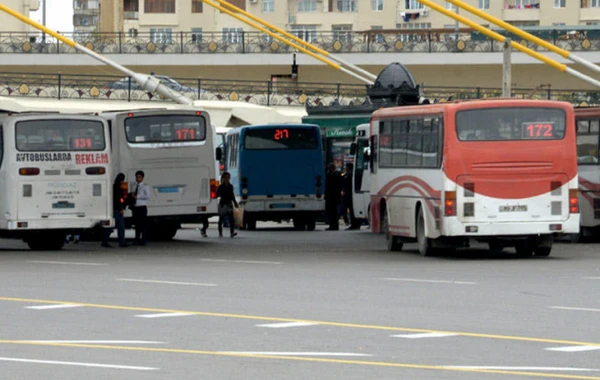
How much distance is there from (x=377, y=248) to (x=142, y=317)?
1597 centimetres

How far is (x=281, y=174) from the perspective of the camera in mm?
42844

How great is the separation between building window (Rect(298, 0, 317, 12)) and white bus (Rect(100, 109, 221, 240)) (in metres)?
74.5

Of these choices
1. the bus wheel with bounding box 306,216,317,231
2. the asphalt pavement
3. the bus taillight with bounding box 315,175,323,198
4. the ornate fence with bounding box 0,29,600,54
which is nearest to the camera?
the asphalt pavement

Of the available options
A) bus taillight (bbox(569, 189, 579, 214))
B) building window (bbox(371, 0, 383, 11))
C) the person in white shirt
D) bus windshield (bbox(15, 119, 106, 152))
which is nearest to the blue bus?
the person in white shirt

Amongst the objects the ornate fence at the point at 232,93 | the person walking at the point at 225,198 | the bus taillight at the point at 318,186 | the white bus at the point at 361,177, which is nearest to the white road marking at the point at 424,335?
the person walking at the point at 225,198

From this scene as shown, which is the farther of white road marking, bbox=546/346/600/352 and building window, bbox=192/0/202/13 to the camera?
building window, bbox=192/0/202/13

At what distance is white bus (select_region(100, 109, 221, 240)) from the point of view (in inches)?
1389

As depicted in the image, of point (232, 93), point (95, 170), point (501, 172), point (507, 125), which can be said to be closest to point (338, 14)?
point (232, 93)

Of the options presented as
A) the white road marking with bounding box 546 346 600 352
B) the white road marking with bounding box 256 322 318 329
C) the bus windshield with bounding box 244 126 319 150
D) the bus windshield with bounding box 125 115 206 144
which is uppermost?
the bus windshield with bounding box 125 115 206 144

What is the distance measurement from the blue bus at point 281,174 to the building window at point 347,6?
65.6 meters

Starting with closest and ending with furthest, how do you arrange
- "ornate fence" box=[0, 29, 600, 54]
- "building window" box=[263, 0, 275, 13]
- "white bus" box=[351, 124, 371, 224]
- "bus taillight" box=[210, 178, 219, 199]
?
"bus taillight" box=[210, 178, 219, 199] < "white bus" box=[351, 124, 371, 224] < "ornate fence" box=[0, 29, 600, 54] < "building window" box=[263, 0, 275, 13]

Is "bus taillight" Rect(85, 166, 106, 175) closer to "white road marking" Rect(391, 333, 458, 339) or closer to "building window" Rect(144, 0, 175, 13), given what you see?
"white road marking" Rect(391, 333, 458, 339)

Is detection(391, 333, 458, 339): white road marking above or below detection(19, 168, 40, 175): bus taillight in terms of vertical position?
below

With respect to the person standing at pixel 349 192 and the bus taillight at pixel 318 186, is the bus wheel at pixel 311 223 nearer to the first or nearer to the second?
the bus taillight at pixel 318 186
